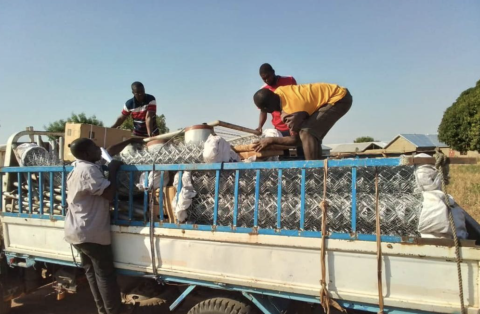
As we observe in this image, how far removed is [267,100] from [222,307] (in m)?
1.80

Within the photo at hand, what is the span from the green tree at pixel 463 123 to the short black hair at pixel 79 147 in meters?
27.0

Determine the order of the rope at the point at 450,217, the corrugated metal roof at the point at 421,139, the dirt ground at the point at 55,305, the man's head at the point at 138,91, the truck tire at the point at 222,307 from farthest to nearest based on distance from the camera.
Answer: the corrugated metal roof at the point at 421,139, the man's head at the point at 138,91, the dirt ground at the point at 55,305, the truck tire at the point at 222,307, the rope at the point at 450,217

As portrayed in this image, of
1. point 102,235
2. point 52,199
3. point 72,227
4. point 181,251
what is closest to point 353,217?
point 181,251

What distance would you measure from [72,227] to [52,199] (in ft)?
2.11

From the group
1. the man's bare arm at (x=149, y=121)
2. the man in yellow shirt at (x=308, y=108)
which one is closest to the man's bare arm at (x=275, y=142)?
the man in yellow shirt at (x=308, y=108)

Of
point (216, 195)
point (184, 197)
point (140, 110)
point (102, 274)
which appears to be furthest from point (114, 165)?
point (140, 110)

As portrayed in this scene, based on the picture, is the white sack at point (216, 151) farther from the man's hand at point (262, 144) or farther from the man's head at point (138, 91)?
the man's head at point (138, 91)

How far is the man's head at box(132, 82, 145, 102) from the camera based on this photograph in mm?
5277

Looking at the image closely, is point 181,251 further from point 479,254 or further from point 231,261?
point 479,254

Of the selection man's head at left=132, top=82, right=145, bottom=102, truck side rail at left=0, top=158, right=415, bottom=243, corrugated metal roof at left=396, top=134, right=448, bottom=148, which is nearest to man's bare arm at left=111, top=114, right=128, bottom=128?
man's head at left=132, top=82, right=145, bottom=102

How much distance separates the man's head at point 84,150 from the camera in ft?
10.8

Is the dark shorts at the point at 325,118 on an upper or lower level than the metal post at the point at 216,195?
upper

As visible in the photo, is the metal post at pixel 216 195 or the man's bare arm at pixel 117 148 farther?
the man's bare arm at pixel 117 148

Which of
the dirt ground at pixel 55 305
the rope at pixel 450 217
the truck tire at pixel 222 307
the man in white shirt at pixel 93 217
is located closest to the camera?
the rope at pixel 450 217
